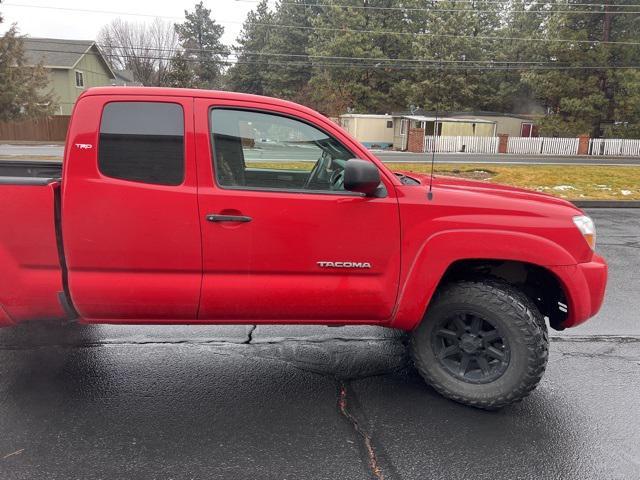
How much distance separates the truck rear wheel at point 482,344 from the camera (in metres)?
3.15

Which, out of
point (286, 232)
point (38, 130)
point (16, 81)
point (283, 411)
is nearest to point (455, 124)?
point (16, 81)

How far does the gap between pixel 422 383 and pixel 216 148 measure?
2.20 m

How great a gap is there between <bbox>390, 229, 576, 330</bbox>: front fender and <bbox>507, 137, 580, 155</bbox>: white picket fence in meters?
34.5

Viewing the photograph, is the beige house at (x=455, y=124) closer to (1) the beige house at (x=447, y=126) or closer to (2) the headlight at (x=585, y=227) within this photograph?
(1) the beige house at (x=447, y=126)

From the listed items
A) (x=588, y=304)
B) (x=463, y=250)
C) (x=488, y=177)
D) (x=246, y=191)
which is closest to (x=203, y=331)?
(x=246, y=191)

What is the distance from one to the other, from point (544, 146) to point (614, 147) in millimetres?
4593

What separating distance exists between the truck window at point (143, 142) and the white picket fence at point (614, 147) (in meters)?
37.0

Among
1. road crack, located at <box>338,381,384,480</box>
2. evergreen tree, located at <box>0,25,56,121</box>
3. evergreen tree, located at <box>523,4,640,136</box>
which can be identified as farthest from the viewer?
evergreen tree, located at <box>523,4,640,136</box>

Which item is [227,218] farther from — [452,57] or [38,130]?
[452,57]

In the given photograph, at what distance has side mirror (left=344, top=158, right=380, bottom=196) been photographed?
290 cm

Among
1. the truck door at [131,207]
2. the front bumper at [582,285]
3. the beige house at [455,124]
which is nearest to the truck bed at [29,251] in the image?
the truck door at [131,207]

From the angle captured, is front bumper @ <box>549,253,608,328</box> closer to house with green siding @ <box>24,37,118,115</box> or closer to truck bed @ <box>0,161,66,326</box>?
truck bed @ <box>0,161,66,326</box>

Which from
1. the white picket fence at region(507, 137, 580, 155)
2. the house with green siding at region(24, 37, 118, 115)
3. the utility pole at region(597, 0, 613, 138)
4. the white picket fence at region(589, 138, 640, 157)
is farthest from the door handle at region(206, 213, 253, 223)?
the house with green siding at region(24, 37, 118, 115)

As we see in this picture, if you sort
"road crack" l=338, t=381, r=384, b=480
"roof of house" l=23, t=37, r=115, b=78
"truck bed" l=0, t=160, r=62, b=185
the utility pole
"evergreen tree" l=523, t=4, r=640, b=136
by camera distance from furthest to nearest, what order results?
"roof of house" l=23, t=37, r=115, b=78 → "evergreen tree" l=523, t=4, r=640, b=136 → the utility pole → "truck bed" l=0, t=160, r=62, b=185 → "road crack" l=338, t=381, r=384, b=480
